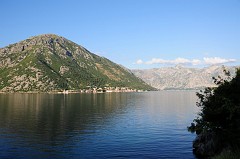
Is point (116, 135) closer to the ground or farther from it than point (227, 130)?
closer to the ground

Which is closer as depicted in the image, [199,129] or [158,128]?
[199,129]

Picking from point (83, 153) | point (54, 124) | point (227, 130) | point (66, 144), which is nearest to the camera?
point (227, 130)

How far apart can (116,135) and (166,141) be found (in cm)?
1660

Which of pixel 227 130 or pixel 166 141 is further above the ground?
pixel 227 130

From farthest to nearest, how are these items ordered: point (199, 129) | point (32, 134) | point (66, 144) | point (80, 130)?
1. point (80, 130)
2. point (32, 134)
3. point (66, 144)
4. point (199, 129)

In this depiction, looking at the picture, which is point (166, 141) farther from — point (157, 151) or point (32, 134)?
point (32, 134)

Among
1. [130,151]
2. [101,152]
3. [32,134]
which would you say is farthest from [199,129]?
[32,134]

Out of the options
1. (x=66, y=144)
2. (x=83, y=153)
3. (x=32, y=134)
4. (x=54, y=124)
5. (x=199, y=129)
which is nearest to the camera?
(x=199, y=129)

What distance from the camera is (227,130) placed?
184 ft

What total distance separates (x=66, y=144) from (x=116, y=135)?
18.6 metres

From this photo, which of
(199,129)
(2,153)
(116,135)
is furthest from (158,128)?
(2,153)

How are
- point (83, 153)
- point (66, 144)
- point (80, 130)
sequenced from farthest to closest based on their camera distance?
point (80, 130) < point (66, 144) < point (83, 153)

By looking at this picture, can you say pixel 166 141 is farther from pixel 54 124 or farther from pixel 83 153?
pixel 54 124

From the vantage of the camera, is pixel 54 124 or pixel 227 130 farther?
pixel 54 124
